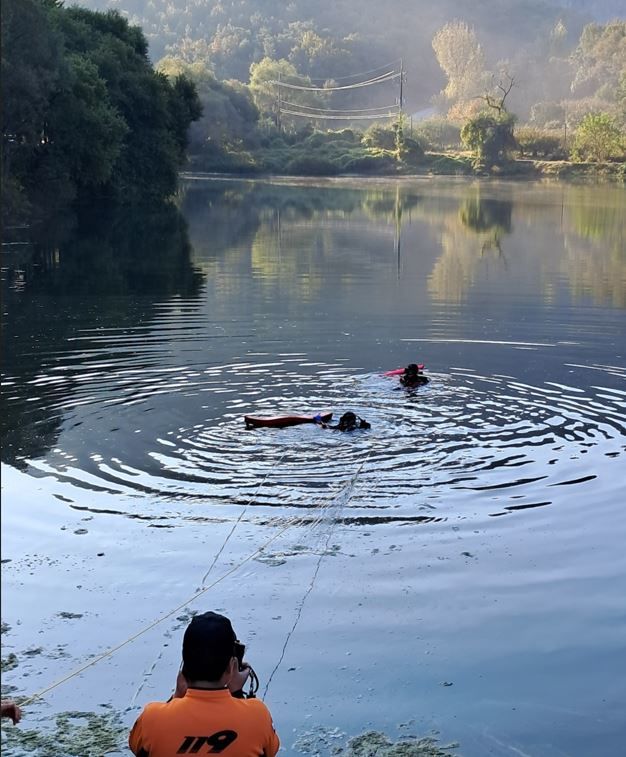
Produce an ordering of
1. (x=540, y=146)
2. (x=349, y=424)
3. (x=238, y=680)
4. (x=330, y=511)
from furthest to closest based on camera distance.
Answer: (x=540, y=146) → (x=349, y=424) → (x=330, y=511) → (x=238, y=680)

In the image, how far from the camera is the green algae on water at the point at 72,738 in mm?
7434

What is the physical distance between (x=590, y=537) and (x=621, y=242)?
3840cm

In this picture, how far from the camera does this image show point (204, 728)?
5.44 meters

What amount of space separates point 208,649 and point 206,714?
0.32 metres

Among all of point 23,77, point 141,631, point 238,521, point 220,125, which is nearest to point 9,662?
point 141,631

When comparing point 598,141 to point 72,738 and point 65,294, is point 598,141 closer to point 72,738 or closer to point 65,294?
point 65,294

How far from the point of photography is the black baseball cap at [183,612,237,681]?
17.7 feet

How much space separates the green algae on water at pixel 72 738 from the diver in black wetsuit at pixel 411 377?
11.3m

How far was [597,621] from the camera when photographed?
9805mm

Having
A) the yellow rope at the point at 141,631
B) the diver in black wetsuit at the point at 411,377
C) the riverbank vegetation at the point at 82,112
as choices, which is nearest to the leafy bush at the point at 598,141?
the riverbank vegetation at the point at 82,112

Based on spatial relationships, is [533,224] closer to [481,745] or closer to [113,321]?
[113,321]

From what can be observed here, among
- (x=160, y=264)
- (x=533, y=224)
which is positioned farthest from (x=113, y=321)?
(x=533, y=224)

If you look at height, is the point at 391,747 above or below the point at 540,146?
below

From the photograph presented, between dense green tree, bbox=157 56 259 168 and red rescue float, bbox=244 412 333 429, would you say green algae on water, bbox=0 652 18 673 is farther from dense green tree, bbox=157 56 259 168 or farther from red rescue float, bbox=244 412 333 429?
dense green tree, bbox=157 56 259 168
